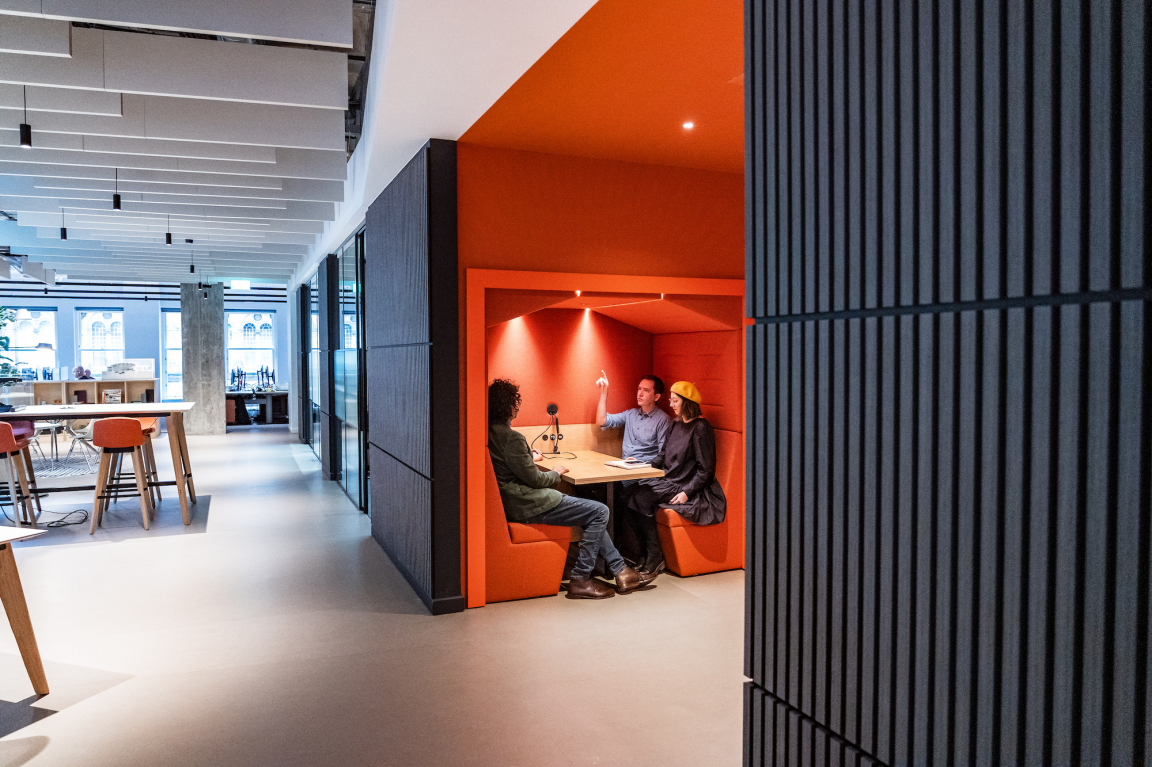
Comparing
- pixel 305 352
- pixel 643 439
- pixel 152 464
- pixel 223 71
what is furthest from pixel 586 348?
pixel 305 352

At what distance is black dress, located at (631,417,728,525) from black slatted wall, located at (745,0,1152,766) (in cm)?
362

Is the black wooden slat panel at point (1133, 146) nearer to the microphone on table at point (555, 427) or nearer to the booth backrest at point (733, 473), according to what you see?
the booth backrest at point (733, 473)

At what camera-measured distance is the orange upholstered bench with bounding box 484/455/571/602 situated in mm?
4910

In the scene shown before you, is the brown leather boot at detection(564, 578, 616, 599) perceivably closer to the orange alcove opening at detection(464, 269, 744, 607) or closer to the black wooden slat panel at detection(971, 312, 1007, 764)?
the orange alcove opening at detection(464, 269, 744, 607)

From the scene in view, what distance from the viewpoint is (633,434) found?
5.99 meters

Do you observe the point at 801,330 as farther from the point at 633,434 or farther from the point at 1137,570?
the point at 633,434

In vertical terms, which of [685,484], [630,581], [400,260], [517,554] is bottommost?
[630,581]

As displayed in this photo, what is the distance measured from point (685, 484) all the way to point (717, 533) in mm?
454

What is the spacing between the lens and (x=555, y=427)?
6215 millimetres

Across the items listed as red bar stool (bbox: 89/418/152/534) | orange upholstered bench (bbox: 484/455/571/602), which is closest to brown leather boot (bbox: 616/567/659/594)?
orange upholstered bench (bbox: 484/455/571/602)

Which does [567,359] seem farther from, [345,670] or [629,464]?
[345,670]

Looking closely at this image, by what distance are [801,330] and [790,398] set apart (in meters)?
0.16

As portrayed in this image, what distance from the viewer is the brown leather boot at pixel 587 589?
5.00m

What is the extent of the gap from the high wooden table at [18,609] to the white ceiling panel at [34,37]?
2492 millimetres
